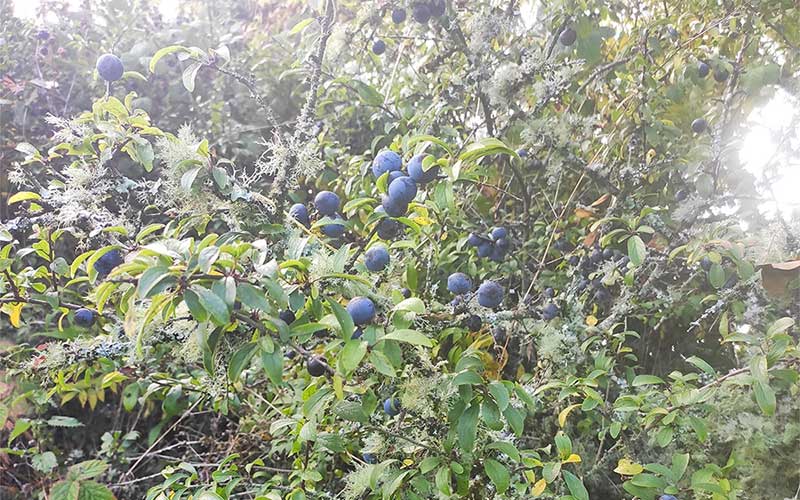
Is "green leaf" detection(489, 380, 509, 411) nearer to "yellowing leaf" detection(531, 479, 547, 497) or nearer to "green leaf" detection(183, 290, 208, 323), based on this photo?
"yellowing leaf" detection(531, 479, 547, 497)

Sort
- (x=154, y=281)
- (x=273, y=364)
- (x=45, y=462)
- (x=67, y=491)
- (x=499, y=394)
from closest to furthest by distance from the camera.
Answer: (x=154, y=281) < (x=273, y=364) < (x=499, y=394) < (x=67, y=491) < (x=45, y=462)

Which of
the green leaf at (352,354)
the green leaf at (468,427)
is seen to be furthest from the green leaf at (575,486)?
the green leaf at (352,354)

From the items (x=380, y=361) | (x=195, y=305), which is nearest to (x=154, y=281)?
(x=195, y=305)

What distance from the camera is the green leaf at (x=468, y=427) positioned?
94cm

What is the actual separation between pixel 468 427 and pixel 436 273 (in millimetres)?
823

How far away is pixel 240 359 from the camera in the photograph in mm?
839

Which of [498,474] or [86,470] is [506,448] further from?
[86,470]

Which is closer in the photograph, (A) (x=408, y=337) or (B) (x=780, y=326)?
(A) (x=408, y=337)

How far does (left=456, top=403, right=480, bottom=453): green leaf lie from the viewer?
0.94 m

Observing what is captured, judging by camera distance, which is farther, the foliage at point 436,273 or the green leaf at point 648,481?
the green leaf at point 648,481


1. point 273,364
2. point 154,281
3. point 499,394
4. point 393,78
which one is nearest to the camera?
point 154,281

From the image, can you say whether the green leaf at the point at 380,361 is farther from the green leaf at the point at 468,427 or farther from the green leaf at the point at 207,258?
the green leaf at the point at 207,258

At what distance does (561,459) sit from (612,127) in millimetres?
1130

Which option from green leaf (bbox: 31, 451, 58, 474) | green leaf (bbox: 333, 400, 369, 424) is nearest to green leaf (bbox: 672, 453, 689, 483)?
green leaf (bbox: 333, 400, 369, 424)
